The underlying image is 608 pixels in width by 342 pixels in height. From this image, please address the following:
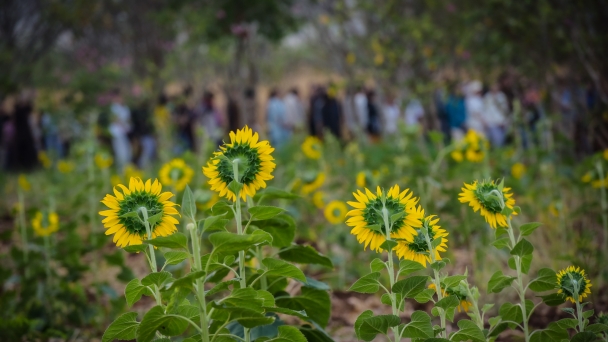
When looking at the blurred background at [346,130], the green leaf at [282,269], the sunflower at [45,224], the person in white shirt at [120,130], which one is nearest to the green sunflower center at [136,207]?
the green leaf at [282,269]

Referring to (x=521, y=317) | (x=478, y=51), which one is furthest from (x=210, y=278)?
(x=478, y=51)

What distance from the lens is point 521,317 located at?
1752 mm

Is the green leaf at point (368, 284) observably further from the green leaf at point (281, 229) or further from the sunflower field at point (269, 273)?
the green leaf at point (281, 229)

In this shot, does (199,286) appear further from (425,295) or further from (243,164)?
(425,295)

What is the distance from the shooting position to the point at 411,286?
148cm

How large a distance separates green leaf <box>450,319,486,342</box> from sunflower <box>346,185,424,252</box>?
234 millimetres

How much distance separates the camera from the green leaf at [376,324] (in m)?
1.45

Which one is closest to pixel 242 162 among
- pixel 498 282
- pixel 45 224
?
pixel 498 282

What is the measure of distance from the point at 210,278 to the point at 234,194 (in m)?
A: 0.27

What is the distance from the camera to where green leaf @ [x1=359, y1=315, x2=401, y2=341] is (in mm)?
1451

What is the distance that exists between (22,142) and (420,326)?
14.3m

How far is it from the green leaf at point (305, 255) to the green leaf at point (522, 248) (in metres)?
0.53

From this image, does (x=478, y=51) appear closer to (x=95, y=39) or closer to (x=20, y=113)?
(x=20, y=113)

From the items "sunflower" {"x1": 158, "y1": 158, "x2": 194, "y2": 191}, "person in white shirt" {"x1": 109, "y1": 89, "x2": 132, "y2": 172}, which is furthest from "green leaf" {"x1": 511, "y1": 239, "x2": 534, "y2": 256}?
"person in white shirt" {"x1": 109, "y1": 89, "x2": 132, "y2": 172}
